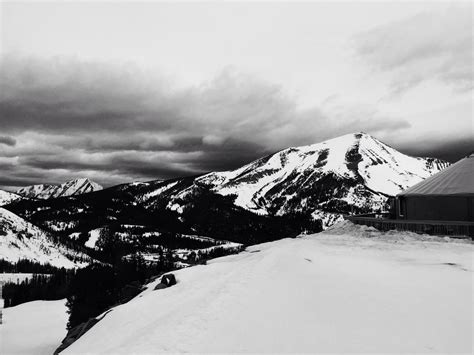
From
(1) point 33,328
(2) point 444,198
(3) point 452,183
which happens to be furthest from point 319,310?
(1) point 33,328

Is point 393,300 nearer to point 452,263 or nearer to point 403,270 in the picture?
point 403,270

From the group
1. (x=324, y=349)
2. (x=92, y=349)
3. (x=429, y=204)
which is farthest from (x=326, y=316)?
(x=429, y=204)

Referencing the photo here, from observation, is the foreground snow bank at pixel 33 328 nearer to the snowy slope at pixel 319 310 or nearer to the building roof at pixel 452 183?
the snowy slope at pixel 319 310

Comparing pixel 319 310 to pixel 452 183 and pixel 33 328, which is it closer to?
pixel 452 183

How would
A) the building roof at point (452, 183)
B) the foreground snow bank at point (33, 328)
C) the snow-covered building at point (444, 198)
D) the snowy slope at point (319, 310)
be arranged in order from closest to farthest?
the snowy slope at point (319, 310) → the snow-covered building at point (444, 198) → the building roof at point (452, 183) → the foreground snow bank at point (33, 328)

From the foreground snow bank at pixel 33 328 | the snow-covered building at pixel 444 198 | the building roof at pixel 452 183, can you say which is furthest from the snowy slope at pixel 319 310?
the foreground snow bank at pixel 33 328

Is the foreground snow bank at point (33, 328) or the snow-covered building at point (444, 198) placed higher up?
the snow-covered building at point (444, 198)

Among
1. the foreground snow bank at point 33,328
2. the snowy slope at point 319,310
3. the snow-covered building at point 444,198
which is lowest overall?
the foreground snow bank at point 33,328
